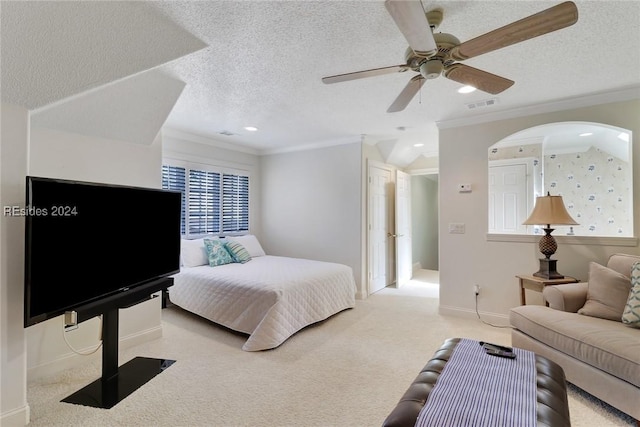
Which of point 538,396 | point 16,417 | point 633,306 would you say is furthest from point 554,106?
point 16,417

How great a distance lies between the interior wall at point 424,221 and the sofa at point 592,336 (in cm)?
382

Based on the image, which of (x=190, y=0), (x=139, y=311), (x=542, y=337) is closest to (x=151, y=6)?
(x=190, y=0)

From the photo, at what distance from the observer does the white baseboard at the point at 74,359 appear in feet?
7.25

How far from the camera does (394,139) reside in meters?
4.55

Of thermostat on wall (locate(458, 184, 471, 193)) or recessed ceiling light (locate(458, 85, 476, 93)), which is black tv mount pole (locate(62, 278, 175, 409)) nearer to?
recessed ceiling light (locate(458, 85, 476, 93))

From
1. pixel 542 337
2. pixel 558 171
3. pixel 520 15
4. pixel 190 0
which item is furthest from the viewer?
pixel 558 171

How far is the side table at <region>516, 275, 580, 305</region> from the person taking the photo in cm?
275

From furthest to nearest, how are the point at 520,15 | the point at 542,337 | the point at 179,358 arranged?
the point at 179,358 → the point at 542,337 → the point at 520,15

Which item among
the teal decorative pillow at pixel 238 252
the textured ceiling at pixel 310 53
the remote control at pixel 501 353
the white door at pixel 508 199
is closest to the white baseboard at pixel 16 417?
the textured ceiling at pixel 310 53

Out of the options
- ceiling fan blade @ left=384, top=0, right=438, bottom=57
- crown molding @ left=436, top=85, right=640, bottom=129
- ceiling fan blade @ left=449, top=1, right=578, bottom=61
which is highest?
crown molding @ left=436, top=85, right=640, bottom=129

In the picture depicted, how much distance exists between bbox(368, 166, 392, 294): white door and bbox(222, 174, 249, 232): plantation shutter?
2227 mm

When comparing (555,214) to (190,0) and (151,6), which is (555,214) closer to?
(190,0)

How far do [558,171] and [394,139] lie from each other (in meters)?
2.87

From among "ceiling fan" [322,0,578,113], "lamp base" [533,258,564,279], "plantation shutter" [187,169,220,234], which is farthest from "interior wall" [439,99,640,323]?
"plantation shutter" [187,169,220,234]
